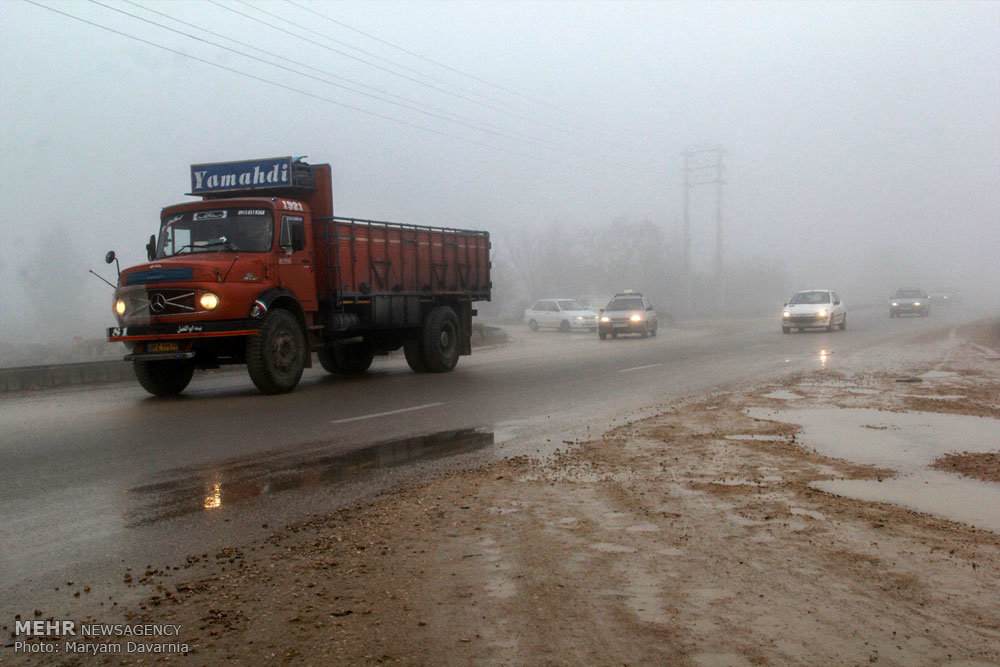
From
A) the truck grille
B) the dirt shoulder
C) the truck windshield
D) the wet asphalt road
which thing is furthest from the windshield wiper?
the dirt shoulder

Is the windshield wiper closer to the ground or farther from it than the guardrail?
farther from it

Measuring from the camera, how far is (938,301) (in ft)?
239

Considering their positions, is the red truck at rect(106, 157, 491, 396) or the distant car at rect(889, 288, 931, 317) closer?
the red truck at rect(106, 157, 491, 396)

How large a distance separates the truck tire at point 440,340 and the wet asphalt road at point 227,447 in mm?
593

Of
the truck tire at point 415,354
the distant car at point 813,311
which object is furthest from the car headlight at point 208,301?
the distant car at point 813,311

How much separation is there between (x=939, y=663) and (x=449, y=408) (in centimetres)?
852

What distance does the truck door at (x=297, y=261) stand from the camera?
1360 centimetres

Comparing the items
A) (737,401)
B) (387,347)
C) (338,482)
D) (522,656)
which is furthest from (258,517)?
(387,347)

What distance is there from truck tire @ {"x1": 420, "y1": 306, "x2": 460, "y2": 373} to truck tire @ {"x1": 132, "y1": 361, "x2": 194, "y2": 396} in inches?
193

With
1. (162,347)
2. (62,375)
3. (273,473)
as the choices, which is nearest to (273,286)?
(162,347)

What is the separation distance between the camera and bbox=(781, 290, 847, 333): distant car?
3159 cm

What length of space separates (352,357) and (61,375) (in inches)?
227

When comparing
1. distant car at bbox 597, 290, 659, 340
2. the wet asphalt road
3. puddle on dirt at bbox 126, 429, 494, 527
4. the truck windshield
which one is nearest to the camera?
the wet asphalt road

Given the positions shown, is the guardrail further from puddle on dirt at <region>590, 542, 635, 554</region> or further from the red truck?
puddle on dirt at <region>590, 542, 635, 554</region>
